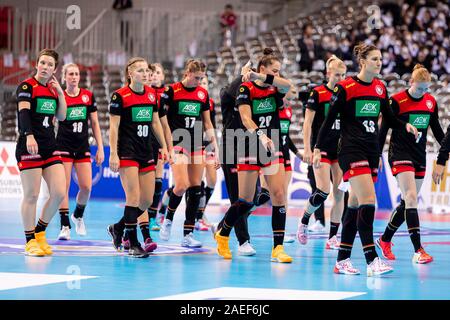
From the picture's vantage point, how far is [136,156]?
10.4m

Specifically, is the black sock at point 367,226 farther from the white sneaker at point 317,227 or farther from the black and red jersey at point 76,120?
the white sneaker at point 317,227

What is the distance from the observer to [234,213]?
1047 cm

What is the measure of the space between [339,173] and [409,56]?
1250cm

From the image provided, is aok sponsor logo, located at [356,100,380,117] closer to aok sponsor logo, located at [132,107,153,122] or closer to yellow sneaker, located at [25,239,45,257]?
aok sponsor logo, located at [132,107,153,122]

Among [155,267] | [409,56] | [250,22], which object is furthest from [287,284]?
[250,22]

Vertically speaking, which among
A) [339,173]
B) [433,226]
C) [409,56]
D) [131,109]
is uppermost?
[409,56]

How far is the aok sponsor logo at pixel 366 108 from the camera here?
363 inches

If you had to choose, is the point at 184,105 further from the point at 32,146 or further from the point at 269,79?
the point at 32,146

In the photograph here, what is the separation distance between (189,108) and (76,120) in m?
1.77

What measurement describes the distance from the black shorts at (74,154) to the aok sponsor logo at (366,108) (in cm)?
472

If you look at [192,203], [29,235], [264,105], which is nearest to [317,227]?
[192,203]

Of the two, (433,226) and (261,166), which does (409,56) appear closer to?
(433,226)

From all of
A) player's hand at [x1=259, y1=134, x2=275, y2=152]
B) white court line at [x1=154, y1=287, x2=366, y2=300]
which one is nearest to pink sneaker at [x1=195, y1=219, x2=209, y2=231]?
player's hand at [x1=259, y1=134, x2=275, y2=152]

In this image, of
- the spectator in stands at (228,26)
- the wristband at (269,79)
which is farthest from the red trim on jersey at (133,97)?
the spectator in stands at (228,26)
